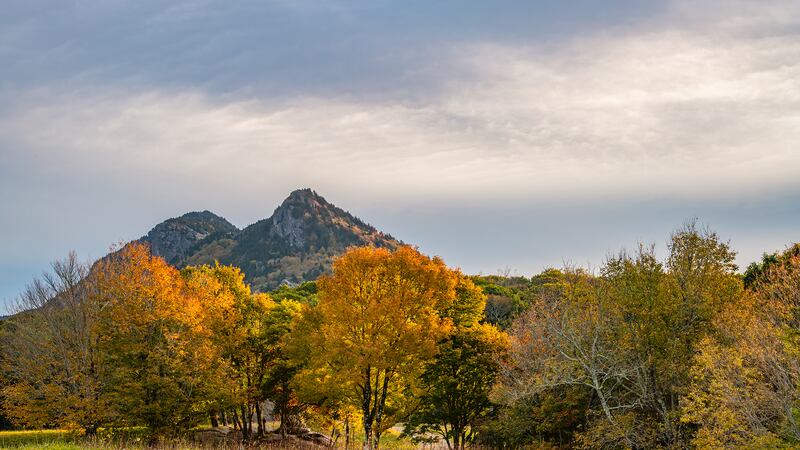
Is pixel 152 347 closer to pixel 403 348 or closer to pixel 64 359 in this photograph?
pixel 64 359

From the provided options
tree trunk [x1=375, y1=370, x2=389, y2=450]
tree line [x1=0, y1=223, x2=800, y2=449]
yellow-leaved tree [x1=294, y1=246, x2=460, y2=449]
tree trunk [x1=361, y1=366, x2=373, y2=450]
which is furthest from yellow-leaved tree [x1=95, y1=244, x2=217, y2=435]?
tree trunk [x1=375, y1=370, x2=389, y2=450]

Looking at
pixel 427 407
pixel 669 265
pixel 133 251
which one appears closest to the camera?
pixel 669 265

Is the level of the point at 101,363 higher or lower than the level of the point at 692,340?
higher

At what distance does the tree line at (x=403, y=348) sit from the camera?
32.0m

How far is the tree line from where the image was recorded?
31953 millimetres

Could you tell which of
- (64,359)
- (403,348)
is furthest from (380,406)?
(64,359)

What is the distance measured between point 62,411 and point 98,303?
7384 mm

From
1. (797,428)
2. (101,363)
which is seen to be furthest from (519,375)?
(101,363)

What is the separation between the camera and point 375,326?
3719 centimetres

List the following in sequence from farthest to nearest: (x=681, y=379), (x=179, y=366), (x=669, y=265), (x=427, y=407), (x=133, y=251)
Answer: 1. (x=427, y=407)
2. (x=133, y=251)
3. (x=179, y=366)
4. (x=669, y=265)
5. (x=681, y=379)

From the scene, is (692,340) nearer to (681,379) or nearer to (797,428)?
(681,379)

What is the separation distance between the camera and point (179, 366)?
37.5 meters

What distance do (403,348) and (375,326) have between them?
231 cm

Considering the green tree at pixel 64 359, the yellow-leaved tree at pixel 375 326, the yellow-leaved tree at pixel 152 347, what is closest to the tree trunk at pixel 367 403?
the yellow-leaved tree at pixel 375 326
